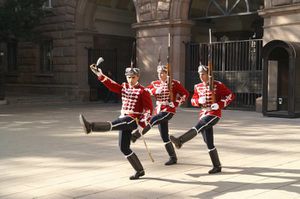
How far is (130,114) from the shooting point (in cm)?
645

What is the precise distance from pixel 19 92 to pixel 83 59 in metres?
5.22

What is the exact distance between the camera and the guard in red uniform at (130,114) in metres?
6.29

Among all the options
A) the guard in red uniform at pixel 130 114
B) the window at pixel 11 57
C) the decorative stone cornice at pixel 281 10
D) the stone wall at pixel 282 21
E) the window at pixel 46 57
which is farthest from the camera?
the window at pixel 11 57

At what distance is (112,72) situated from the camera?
24109 mm

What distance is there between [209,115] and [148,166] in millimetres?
1325

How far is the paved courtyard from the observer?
18.8ft

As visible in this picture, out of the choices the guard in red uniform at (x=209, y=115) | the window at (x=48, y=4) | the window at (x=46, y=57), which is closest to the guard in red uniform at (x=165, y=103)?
the guard in red uniform at (x=209, y=115)

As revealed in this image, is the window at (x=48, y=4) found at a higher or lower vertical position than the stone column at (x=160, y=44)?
higher

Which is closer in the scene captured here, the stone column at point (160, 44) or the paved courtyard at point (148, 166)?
the paved courtyard at point (148, 166)

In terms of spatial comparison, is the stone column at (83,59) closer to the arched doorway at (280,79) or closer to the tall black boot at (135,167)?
the arched doorway at (280,79)

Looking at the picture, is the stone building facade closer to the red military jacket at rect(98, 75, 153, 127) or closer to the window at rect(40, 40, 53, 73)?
the window at rect(40, 40, 53, 73)

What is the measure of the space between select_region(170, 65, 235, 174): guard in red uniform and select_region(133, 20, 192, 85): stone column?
12.1 m

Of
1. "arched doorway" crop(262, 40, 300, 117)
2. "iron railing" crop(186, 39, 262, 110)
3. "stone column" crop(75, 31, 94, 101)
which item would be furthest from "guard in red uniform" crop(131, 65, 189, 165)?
"stone column" crop(75, 31, 94, 101)

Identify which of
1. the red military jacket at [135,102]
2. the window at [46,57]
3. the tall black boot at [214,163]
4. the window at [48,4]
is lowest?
the tall black boot at [214,163]
